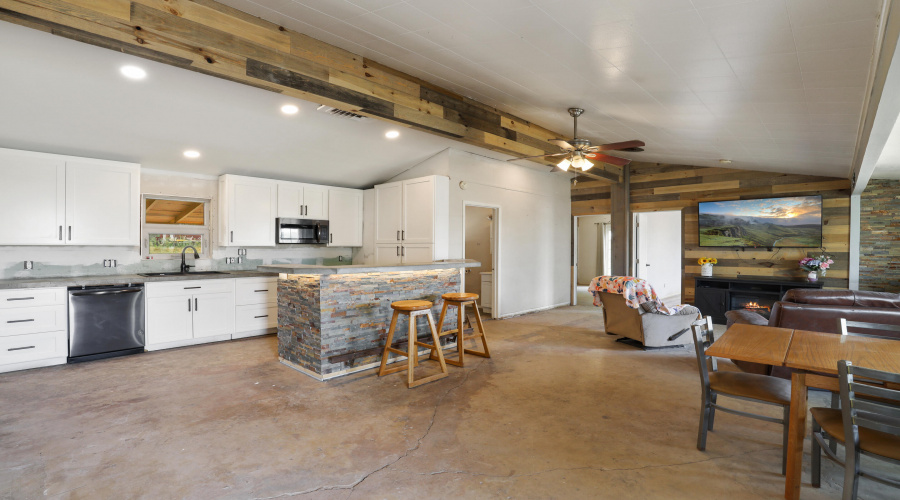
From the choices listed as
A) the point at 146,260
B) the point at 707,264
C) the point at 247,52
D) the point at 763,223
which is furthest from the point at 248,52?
the point at 763,223

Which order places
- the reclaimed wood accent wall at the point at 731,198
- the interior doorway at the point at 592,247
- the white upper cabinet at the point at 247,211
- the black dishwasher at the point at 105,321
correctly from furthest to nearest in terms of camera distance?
the interior doorway at the point at 592,247 → the reclaimed wood accent wall at the point at 731,198 → the white upper cabinet at the point at 247,211 → the black dishwasher at the point at 105,321

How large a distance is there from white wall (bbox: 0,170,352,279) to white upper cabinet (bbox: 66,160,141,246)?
1.13 ft

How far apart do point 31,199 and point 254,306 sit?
2.42 m

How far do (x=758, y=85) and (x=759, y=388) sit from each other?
2.26m

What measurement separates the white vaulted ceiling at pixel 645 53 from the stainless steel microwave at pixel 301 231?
2969 millimetres

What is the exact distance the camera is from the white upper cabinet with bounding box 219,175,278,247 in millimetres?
5566

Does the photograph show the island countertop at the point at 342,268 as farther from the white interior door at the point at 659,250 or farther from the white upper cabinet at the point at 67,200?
the white interior door at the point at 659,250

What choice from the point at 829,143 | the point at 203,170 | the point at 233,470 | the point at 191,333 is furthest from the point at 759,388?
the point at 203,170

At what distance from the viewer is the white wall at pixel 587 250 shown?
12.8 meters

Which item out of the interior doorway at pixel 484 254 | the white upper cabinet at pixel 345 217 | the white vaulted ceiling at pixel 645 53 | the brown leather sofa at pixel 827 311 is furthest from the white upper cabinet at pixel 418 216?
→ the brown leather sofa at pixel 827 311

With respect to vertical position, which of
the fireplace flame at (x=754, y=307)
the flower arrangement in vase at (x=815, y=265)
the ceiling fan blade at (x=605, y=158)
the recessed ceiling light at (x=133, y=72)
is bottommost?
the fireplace flame at (x=754, y=307)

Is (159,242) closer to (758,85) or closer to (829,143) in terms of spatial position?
(758,85)

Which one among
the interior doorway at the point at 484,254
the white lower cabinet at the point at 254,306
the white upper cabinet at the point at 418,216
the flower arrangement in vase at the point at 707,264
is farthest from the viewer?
the flower arrangement in vase at the point at 707,264

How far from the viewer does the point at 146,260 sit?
533 cm
